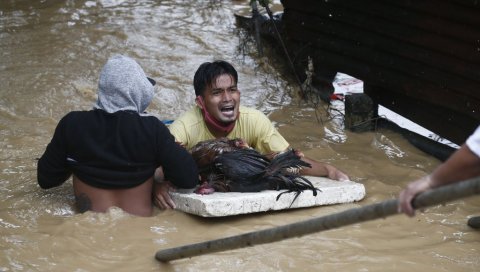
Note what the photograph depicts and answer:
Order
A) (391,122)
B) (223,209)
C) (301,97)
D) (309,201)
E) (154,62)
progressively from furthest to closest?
1. (154,62)
2. (301,97)
3. (391,122)
4. (309,201)
5. (223,209)

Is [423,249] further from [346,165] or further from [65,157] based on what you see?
[65,157]

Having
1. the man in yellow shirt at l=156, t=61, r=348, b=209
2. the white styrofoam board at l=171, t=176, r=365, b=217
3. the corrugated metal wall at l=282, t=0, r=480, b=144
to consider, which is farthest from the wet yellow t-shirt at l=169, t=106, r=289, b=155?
the corrugated metal wall at l=282, t=0, r=480, b=144

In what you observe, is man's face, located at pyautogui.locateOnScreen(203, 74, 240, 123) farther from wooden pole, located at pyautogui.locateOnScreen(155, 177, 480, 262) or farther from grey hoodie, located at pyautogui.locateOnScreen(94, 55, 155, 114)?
wooden pole, located at pyautogui.locateOnScreen(155, 177, 480, 262)

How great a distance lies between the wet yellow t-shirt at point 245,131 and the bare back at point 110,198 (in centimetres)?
59

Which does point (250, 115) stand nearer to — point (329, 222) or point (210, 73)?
point (210, 73)

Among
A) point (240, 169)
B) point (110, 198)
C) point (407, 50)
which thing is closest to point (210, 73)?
point (240, 169)

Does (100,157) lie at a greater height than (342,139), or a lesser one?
greater

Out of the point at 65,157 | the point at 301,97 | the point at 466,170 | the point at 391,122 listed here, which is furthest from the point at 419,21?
the point at 466,170

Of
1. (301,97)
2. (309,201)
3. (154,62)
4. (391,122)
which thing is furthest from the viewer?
(154,62)

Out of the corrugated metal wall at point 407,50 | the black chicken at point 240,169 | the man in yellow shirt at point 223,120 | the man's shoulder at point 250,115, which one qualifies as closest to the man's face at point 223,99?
the man in yellow shirt at point 223,120

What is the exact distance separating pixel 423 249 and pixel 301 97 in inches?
153

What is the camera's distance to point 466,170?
255cm

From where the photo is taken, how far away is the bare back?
4445mm

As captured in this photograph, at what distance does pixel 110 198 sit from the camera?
175 inches
